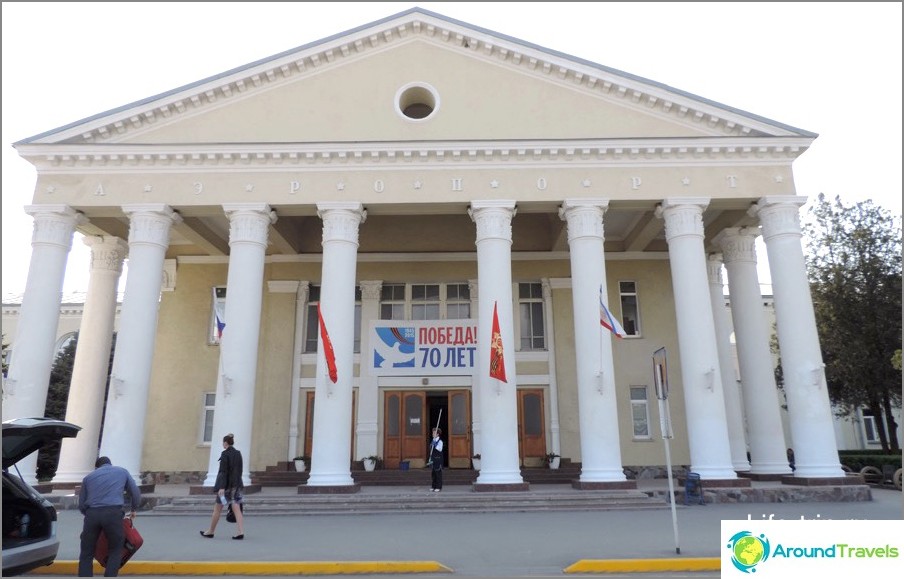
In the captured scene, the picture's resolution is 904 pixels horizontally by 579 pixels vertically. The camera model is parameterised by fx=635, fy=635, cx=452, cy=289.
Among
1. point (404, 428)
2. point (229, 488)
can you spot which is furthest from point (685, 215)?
point (229, 488)

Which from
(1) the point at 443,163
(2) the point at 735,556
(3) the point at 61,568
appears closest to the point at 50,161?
(1) the point at 443,163

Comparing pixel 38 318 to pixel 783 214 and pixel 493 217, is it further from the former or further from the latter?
pixel 783 214

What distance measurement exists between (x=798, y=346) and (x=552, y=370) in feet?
25.5

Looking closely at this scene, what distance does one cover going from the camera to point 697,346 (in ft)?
53.6

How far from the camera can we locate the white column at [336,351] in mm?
15727

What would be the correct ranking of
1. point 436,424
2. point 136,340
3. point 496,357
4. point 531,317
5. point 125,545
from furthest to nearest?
1. point 531,317
2. point 436,424
3. point 136,340
4. point 496,357
5. point 125,545

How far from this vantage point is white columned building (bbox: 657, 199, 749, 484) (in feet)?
51.8

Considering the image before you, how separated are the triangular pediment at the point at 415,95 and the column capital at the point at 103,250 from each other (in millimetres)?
3885

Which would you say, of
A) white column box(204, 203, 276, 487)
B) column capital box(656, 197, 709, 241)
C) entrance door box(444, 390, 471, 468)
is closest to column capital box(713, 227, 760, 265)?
column capital box(656, 197, 709, 241)

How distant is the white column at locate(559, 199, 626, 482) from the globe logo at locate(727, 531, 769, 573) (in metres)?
9.06

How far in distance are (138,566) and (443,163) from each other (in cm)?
1230

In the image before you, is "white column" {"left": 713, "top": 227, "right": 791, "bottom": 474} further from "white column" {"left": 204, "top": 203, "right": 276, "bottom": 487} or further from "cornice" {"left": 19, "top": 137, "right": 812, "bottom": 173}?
"white column" {"left": 204, "top": 203, "right": 276, "bottom": 487}

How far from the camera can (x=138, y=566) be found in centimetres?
832

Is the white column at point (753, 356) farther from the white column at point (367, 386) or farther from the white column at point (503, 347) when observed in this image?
the white column at point (367, 386)
